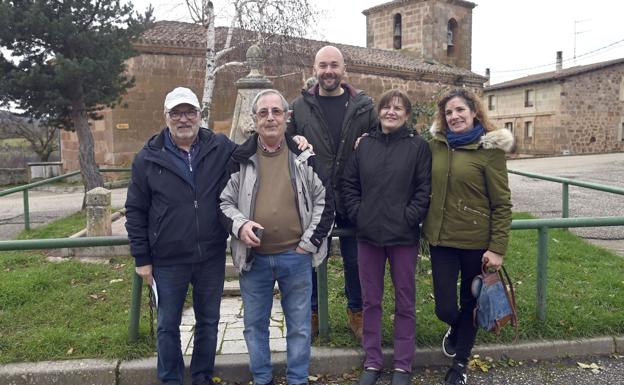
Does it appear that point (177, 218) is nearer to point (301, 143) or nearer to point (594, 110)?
point (301, 143)

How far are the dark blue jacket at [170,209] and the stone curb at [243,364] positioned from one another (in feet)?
2.87

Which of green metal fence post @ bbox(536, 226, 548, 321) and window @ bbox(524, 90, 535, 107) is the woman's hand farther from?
window @ bbox(524, 90, 535, 107)

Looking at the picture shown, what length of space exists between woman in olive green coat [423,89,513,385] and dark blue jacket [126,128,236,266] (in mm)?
1272

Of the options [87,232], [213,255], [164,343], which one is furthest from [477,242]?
[87,232]

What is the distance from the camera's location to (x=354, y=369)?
3.37 m

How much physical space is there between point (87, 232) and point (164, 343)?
4.34 meters

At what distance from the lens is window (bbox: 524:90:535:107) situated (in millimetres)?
31984

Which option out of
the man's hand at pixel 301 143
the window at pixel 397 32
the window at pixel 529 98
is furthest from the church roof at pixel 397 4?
the man's hand at pixel 301 143

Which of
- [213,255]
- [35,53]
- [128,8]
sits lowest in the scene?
[213,255]

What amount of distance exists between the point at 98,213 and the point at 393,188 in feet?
16.0

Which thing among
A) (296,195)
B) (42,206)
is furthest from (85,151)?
(296,195)

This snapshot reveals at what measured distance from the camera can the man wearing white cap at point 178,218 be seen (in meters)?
2.77

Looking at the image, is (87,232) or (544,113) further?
(544,113)

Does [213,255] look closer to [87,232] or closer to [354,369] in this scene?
[354,369]
